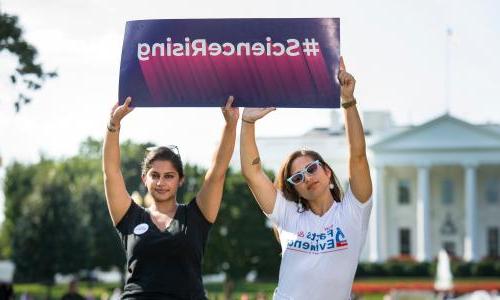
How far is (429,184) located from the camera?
9025 cm

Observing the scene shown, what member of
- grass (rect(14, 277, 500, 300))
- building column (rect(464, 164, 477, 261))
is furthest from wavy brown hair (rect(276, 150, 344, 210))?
building column (rect(464, 164, 477, 261))

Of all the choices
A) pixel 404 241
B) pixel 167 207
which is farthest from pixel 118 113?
pixel 404 241

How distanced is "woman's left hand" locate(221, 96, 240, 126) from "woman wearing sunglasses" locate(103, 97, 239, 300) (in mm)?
19

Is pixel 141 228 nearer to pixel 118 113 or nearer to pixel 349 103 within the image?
pixel 118 113

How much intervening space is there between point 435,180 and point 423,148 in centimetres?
481

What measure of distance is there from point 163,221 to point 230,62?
93 centimetres

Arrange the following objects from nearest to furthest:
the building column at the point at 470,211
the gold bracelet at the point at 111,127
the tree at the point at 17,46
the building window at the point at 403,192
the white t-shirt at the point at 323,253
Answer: the white t-shirt at the point at 323,253
the gold bracelet at the point at 111,127
the tree at the point at 17,46
the building column at the point at 470,211
the building window at the point at 403,192

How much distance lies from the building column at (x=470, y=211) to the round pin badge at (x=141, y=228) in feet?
269

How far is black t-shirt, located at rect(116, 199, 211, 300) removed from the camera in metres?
5.44

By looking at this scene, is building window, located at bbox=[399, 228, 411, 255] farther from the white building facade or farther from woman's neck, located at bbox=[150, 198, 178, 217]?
woman's neck, located at bbox=[150, 198, 178, 217]

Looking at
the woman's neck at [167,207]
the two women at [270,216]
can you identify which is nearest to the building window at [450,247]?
the two women at [270,216]

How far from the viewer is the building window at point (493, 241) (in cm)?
8869

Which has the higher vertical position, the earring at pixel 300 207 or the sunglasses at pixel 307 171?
the sunglasses at pixel 307 171

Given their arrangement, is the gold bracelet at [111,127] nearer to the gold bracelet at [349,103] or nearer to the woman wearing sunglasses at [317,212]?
the woman wearing sunglasses at [317,212]
